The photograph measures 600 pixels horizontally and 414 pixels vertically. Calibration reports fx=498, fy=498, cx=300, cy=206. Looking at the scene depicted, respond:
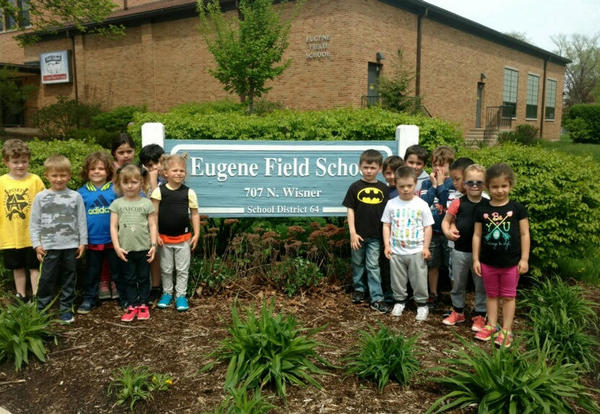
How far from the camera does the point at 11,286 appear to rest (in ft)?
15.5

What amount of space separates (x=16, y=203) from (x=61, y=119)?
18271 mm

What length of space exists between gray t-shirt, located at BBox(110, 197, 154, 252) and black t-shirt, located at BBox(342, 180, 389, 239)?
164cm

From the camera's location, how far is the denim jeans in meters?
4.13

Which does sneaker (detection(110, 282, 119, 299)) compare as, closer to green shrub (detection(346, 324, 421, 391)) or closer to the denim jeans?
the denim jeans

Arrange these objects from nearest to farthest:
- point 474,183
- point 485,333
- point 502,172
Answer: point 502,172 < point 485,333 < point 474,183

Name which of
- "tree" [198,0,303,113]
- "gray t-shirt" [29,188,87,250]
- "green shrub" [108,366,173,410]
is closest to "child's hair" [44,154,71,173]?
"gray t-shirt" [29,188,87,250]

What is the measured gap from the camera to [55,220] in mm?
3773

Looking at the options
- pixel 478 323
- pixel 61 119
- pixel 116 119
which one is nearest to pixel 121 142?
pixel 478 323

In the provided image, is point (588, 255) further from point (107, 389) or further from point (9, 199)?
point (9, 199)

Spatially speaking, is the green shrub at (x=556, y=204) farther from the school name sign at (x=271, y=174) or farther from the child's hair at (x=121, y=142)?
the child's hair at (x=121, y=142)

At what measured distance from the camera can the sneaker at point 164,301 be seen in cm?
407

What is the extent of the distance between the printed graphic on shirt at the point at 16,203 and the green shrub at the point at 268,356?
2078 millimetres

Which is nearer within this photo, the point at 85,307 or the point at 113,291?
the point at 85,307

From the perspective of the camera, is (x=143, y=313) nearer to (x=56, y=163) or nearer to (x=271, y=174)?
(x=56, y=163)
